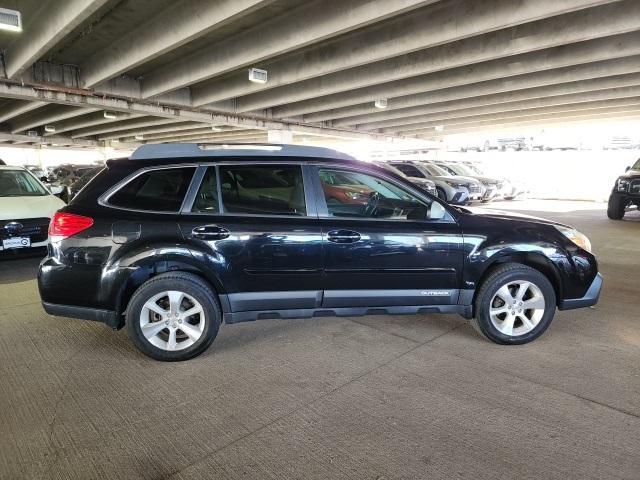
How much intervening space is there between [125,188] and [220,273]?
1059 millimetres

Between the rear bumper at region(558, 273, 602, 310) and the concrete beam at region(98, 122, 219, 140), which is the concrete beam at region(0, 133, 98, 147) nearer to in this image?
the concrete beam at region(98, 122, 219, 140)

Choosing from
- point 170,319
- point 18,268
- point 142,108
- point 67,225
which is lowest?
point 18,268

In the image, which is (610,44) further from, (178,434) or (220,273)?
(178,434)

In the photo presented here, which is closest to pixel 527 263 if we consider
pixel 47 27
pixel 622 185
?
pixel 622 185

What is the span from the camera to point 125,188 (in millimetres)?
3467

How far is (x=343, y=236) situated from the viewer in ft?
11.7

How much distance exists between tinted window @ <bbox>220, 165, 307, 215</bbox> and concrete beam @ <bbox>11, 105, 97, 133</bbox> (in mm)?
18184

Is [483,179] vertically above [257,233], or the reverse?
[483,179]

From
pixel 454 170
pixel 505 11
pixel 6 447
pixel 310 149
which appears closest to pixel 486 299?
pixel 310 149

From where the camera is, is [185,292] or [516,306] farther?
[516,306]

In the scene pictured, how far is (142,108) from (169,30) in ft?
32.7

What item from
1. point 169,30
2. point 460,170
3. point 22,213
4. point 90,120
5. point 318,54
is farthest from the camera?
point 90,120

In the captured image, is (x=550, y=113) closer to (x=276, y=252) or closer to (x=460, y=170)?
(x=460, y=170)

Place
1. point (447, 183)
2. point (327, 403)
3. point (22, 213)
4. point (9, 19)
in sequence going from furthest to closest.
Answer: point (447, 183)
point (9, 19)
point (22, 213)
point (327, 403)
